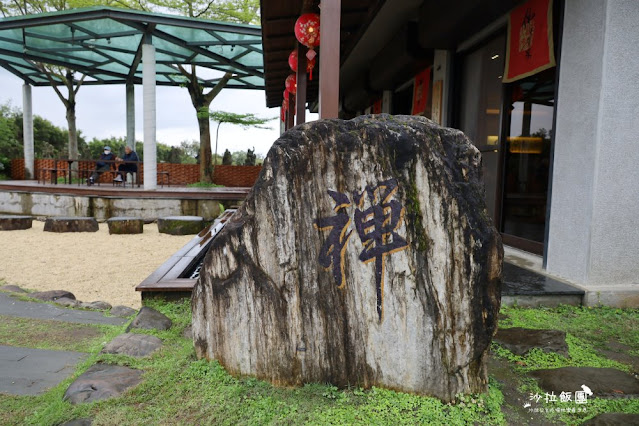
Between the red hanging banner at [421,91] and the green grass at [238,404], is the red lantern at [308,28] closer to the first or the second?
the red hanging banner at [421,91]

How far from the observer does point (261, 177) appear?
2.22 m

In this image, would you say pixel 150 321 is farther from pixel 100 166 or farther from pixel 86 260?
pixel 100 166

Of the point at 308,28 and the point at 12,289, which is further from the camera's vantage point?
the point at 308,28

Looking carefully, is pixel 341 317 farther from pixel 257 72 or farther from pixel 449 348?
pixel 257 72

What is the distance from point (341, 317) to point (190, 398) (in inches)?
33.6

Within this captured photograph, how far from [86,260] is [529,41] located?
22.7ft

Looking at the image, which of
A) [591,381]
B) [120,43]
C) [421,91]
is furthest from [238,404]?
[120,43]

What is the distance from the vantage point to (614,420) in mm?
1979

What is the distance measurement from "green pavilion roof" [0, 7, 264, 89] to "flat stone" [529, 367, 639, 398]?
11498 mm

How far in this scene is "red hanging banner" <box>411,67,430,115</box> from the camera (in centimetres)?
784

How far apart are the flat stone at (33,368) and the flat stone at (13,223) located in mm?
7736

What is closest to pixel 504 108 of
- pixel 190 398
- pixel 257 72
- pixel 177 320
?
pixel 177 320

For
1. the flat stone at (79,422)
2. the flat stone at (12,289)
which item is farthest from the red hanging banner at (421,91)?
the flat stone at (79,422)

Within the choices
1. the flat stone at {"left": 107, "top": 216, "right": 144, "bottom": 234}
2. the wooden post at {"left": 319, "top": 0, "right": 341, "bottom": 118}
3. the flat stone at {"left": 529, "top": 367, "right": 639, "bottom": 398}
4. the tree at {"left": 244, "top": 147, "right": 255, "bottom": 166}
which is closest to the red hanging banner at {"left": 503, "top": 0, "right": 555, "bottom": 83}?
Answer: the wooden post at {"left": 319, "top": 0, "right": 341, "bottom": 118}
